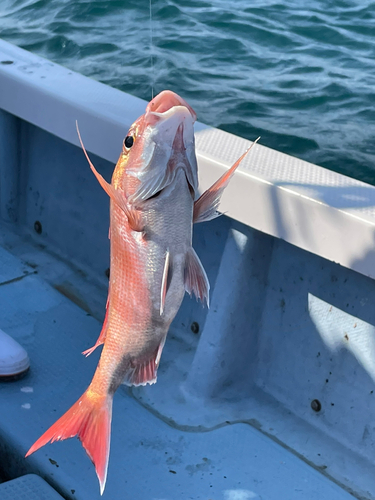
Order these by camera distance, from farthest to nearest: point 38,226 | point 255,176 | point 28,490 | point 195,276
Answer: point 38,226
point 255,176
point 28,490
point 195,276

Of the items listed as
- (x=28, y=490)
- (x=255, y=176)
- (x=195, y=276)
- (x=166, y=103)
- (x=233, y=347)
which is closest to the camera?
(x=166, y=103)

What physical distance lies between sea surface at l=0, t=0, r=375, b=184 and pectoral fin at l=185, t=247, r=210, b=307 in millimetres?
3114

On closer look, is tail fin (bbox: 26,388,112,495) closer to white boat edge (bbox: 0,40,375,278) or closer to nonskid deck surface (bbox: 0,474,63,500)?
nonskid deck surface (bbox: 0,474,63,500)

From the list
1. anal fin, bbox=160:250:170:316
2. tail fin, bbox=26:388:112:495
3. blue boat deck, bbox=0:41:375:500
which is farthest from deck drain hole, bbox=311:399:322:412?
anal fin, bbox=160:250:170:316

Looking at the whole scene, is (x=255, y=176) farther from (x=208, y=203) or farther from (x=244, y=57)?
(x=244, y=57)

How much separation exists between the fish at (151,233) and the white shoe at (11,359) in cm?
128

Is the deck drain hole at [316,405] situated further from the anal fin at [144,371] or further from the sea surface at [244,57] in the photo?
the sea surface at [244,57]

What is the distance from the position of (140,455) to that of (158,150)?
151 cm

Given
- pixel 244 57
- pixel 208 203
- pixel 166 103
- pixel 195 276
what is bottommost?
Result: pixel 244 57

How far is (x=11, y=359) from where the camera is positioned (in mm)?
2564

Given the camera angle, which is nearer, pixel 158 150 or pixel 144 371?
pixel 158 150

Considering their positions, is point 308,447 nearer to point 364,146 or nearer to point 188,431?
point 188,431

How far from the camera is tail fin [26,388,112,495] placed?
131 cm

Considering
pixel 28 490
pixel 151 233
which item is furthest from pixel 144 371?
pixel 28 490
